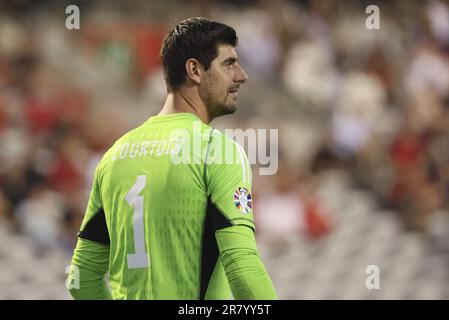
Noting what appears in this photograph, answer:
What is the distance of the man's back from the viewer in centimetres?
280

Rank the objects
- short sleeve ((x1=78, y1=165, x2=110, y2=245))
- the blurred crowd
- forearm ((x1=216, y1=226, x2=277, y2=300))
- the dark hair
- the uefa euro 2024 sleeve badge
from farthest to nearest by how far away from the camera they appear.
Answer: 1. the blurred crowd
2. short sleeve ((x1=78, y1=165, x2=110, y2=245))
3. the dark hair
4. the uefa euro 2024 sleeve badge
5. forearm ((x1=216, y1=226, x2=277, y2=300))

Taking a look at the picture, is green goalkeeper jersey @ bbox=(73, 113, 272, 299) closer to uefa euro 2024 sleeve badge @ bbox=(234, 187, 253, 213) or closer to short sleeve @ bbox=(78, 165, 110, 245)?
uefa euro 2024 sleeve badge @ bbox=(234, 187, 253, 213)

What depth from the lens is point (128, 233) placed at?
2.87 m

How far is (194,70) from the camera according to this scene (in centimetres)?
297

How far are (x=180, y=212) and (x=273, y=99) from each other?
7.04 metres

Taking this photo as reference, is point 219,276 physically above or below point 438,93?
below

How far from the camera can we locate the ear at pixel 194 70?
2.96 metres

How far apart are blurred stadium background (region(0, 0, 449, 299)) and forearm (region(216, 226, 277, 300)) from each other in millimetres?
5301

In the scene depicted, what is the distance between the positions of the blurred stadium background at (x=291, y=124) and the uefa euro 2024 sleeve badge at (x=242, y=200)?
17.3ft

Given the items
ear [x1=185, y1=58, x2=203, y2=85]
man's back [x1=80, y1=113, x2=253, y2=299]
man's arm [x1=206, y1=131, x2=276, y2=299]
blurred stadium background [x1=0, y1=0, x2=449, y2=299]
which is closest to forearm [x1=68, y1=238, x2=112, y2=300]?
man's back [x1=80, y1=113, x2=253, y2=299]

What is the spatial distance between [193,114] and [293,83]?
22.4 ft

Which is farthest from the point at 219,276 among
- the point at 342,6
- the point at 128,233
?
the point at 342,6

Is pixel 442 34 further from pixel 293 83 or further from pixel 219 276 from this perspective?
pixel 219 276

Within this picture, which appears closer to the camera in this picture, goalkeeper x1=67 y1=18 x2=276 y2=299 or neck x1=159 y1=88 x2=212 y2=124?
goalkeeper x1=67 y1=18 x2=276 y2=299
